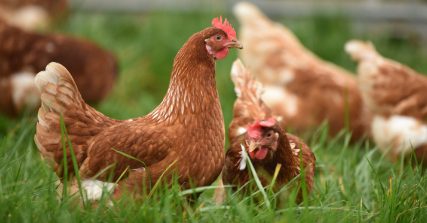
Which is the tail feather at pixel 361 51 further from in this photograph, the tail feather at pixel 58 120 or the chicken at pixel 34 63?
the tail feather at pixel 58 120

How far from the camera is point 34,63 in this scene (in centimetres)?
524

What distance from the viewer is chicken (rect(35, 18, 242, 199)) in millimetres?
2910

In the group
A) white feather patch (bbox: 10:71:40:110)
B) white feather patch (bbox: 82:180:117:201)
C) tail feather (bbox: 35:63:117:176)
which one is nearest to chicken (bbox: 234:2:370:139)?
white feather patch (bbox: 10:71:40:110)

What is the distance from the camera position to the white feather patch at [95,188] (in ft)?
9.18

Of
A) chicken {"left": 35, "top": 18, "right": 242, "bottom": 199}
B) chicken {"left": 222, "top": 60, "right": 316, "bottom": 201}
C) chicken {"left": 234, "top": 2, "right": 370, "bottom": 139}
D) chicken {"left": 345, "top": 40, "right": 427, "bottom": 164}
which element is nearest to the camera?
chicken {"left": 35, "top": 18, "right": 242, "bottom": 199}

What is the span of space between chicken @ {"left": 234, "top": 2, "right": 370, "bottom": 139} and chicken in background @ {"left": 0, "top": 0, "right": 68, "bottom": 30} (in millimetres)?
2259

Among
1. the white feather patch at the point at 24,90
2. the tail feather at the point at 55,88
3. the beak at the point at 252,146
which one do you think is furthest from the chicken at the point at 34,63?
the beak at the point at 252,146

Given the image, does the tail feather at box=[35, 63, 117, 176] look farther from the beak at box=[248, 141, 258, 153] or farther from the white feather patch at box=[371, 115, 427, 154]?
the white feather patch at box=[371, 115, 427, 154]

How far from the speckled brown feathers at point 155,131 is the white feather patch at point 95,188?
0.04 meters

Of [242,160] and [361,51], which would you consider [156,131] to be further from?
[361,51]

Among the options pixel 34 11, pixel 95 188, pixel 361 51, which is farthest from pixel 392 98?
pixel 34 11

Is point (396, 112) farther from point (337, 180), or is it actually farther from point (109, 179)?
point (109, 179)

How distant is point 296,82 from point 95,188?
10.7 feet

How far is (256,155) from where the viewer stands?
3066mm
